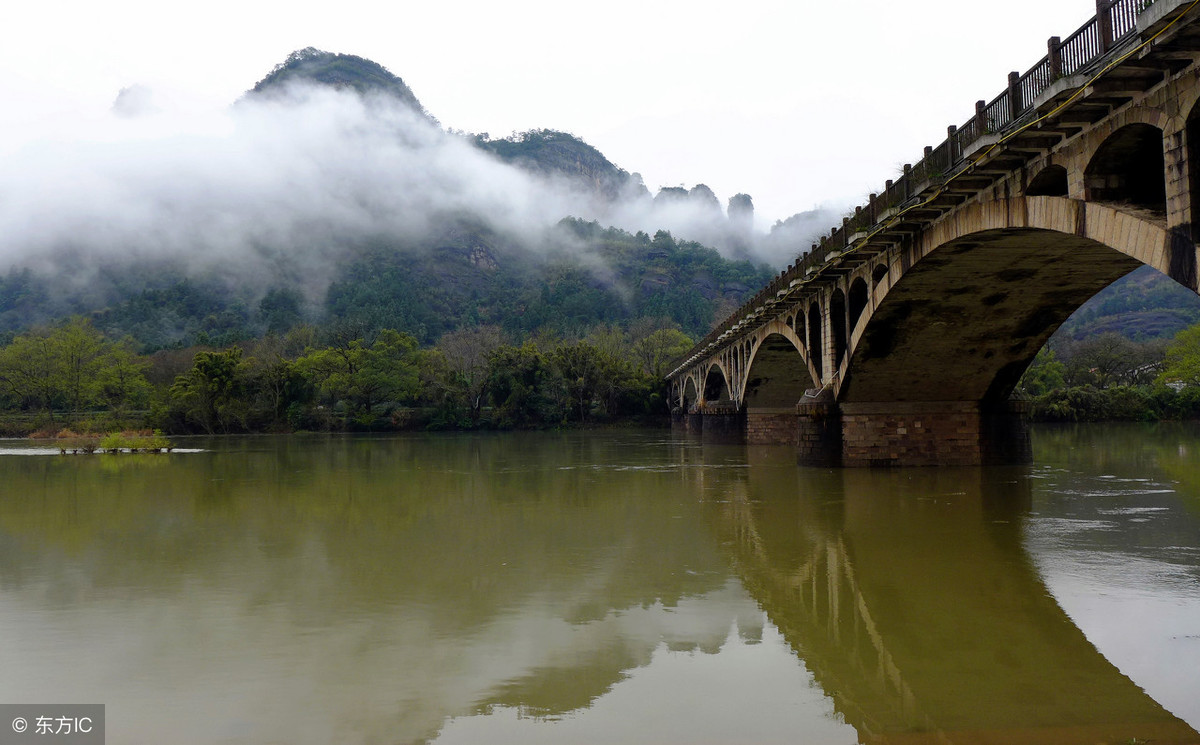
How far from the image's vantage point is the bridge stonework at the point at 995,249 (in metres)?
12.6

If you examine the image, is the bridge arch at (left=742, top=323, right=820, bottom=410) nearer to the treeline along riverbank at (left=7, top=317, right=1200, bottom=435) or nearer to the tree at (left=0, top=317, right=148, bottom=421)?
the treeline along riverbank at (left=7, top=317, right=1200, bottom=435)

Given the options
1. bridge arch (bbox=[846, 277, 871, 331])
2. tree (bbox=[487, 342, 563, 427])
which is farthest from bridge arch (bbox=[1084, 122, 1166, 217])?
tree (bbox=[487, 342, 563, 427])

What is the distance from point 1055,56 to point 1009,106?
2.07m

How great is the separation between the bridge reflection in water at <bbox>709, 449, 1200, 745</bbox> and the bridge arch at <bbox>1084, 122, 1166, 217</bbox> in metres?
6.02

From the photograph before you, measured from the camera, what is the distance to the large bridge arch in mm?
16516

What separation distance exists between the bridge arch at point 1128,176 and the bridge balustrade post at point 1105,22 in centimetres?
202

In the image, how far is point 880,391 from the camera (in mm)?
30141

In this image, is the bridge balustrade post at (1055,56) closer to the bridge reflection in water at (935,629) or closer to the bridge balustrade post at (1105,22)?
the bridge balustrade post at (1105,22)

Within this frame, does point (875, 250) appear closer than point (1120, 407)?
Yes

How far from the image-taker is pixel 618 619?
10.2 m

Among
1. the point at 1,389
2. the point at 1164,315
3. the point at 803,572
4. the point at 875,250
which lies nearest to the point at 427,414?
the point at 1,389

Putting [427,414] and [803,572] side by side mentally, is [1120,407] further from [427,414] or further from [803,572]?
[803,572]

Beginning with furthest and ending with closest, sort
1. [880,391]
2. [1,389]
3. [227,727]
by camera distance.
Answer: [1,389], [880,391], [227,727]

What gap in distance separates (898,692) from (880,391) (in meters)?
23.7
